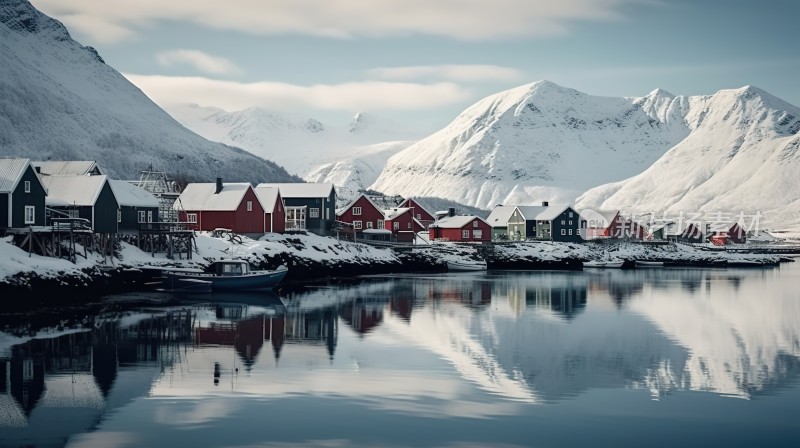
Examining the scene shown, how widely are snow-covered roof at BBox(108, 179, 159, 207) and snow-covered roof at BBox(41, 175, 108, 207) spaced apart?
190 centimetres

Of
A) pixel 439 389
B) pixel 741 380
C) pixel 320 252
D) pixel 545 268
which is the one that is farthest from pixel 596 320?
pixel 545 268

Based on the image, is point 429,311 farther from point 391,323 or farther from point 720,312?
point 720,312

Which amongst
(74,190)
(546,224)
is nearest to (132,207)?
(74,190)

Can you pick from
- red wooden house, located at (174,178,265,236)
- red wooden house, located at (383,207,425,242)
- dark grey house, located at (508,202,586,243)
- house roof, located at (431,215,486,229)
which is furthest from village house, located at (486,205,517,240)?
red wooden house, located at (174,178,265,236)

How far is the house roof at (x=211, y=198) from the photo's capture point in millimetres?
86562

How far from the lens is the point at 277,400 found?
26.3 metres

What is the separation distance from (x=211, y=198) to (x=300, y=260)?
13714 millimetres

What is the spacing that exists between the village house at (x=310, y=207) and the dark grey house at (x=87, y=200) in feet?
112

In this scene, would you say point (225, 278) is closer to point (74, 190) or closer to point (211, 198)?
point (74, 190)

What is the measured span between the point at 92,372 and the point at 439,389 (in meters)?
11.7

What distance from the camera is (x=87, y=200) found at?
64.2 m

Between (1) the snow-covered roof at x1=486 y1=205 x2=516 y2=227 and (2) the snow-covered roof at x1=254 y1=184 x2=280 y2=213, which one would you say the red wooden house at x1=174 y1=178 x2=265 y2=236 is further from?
(1) the snow-covered roof at x1=486 y1=205 x2=516 y2=227

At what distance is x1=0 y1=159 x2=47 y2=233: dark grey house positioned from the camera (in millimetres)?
55438

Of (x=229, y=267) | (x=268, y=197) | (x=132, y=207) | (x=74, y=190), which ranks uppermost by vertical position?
(x=268, y=197)
